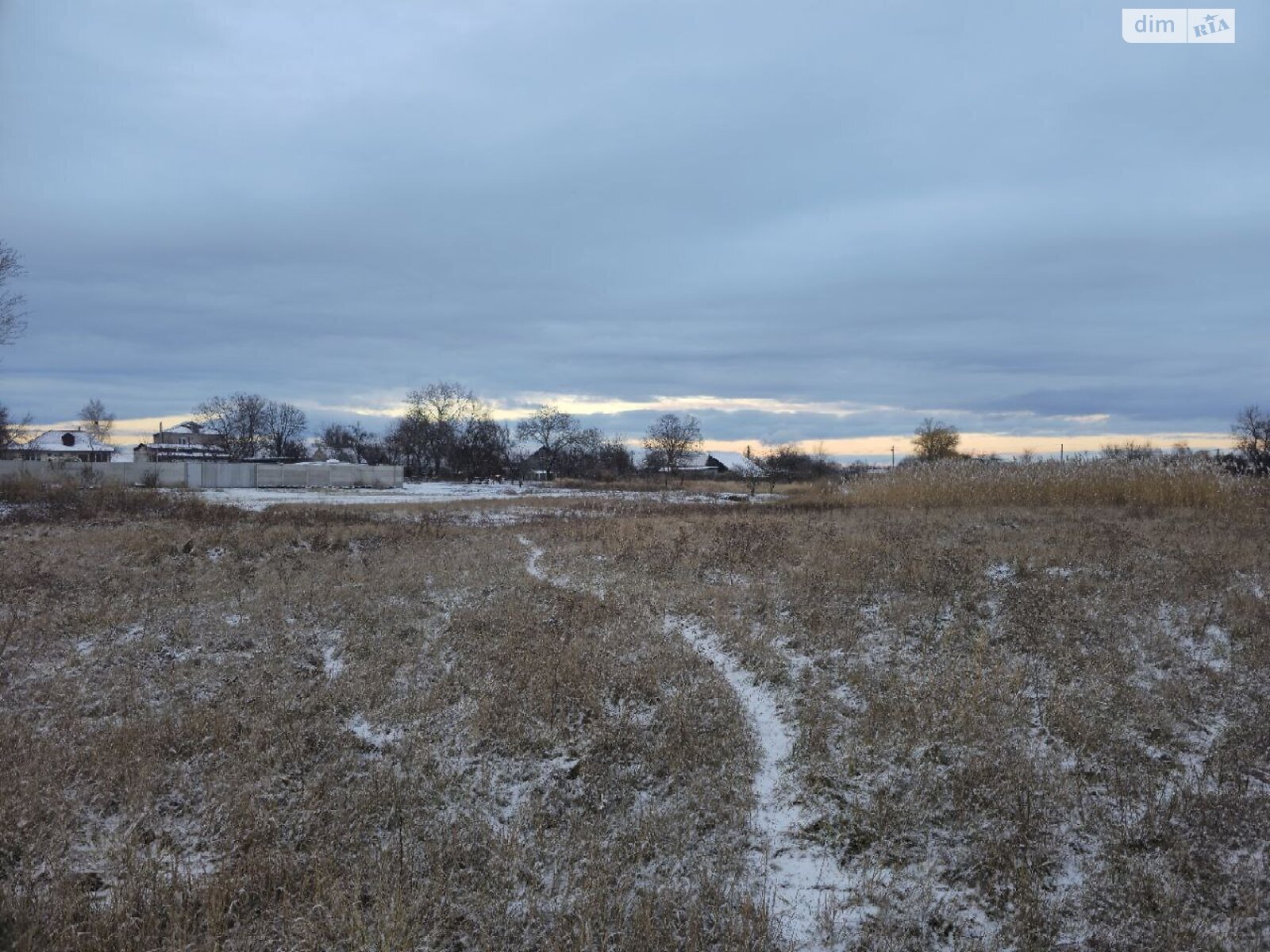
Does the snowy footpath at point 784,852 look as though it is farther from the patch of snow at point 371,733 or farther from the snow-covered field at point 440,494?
the snow-covered field at point 440,494

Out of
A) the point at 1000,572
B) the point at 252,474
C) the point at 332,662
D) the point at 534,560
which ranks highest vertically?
the point at 252,474

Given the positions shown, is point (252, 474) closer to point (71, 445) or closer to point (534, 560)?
point (534, 560)

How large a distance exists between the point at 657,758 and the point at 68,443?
402 ft

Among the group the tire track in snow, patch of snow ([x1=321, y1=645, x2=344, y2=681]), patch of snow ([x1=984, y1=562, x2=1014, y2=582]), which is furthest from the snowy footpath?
patch of snow ([x1=984, y1=562, x2=1014, y2=582])

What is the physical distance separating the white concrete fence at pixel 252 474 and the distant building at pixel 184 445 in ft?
122

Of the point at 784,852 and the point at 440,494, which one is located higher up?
the point at 440,494

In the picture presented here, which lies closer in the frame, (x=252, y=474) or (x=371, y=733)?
(x=371, y=733)

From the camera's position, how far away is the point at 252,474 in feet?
191

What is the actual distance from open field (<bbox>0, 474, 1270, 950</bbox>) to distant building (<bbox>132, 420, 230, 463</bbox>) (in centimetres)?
9218

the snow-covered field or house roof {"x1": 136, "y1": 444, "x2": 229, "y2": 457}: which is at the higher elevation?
house roof {"x1": 136, "y1": 444, "x2": 229, "y2": 457}

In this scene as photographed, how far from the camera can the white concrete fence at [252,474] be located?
49.9m

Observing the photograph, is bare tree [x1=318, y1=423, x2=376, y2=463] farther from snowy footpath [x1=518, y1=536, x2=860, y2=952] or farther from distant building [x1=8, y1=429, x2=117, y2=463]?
snowy footpath [x1=518, y1=536, x2=860, y2=952]

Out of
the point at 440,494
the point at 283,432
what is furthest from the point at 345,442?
the point at 440,494

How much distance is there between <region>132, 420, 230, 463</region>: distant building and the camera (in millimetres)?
98812
